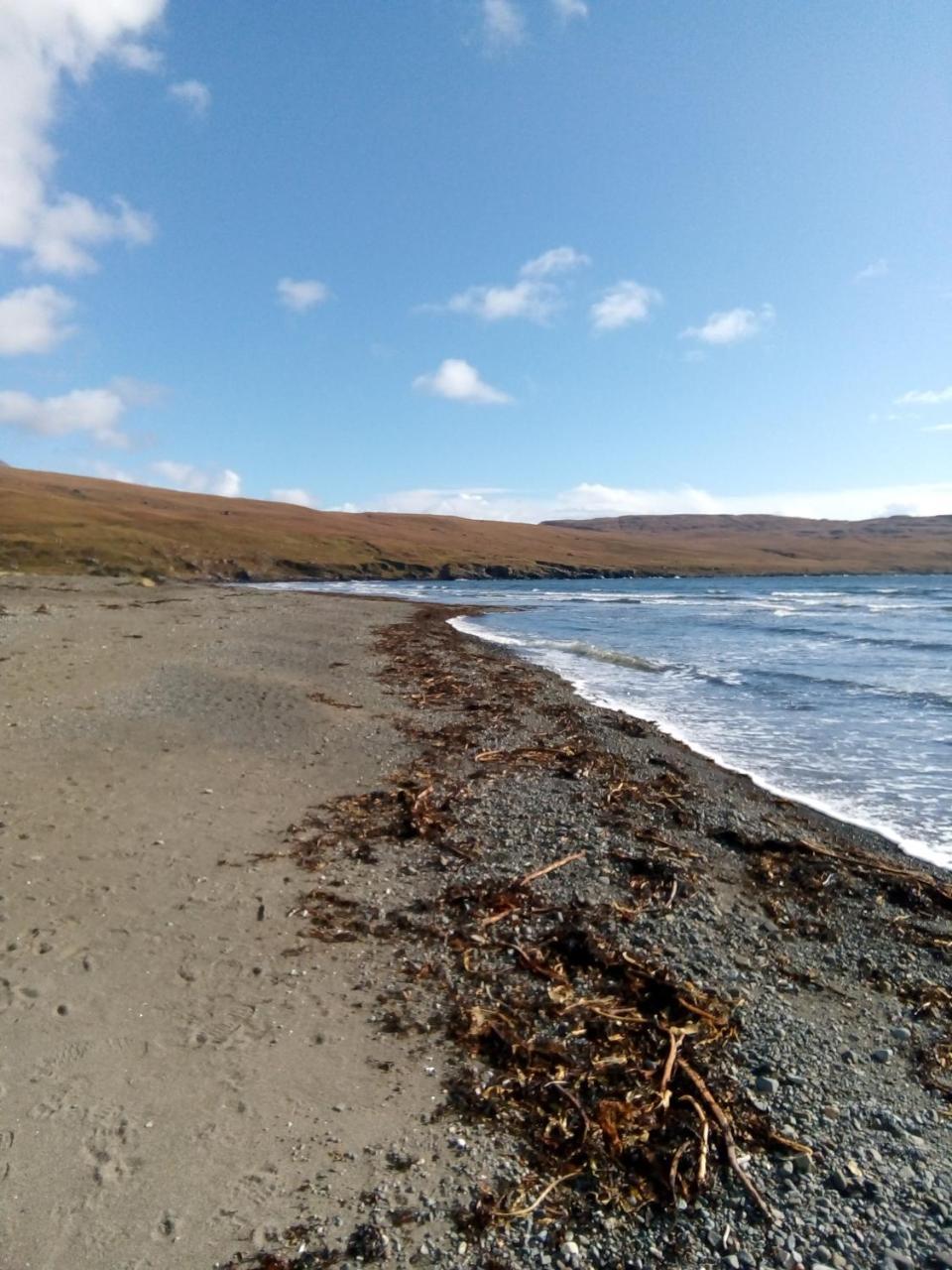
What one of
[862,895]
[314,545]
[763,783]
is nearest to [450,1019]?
[862,895]

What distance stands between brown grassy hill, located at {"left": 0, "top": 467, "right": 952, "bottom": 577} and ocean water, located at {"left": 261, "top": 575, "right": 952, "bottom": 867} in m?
35.7

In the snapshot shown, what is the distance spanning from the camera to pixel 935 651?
27984 mm

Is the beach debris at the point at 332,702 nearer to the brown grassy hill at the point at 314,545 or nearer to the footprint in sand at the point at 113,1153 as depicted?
the footprint in sand at the point at 113,1153

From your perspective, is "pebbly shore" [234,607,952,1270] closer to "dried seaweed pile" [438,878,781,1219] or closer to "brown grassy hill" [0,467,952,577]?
"dried seaweed pile" [438,878,781,1219]

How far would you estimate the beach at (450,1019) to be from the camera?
3.43 metres

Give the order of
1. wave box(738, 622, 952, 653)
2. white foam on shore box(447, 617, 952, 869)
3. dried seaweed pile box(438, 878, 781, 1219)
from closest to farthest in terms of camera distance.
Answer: dried seaweed pile box(438, 878, 781, 1219) < white foam on shore box(447, 617, 952, 869) < wave box(738, 622, 952, 653)

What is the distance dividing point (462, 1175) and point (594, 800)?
20.2 feet

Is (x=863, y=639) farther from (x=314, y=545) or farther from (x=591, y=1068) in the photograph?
(x=314, y=545)

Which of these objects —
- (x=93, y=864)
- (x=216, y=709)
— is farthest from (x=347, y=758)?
(x=93, y=864)

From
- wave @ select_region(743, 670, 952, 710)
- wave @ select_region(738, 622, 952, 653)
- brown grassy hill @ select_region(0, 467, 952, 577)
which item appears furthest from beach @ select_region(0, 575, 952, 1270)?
brown grassy hill @ select_region(0, 467, 952, 577)

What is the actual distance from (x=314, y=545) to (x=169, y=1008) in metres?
83.4

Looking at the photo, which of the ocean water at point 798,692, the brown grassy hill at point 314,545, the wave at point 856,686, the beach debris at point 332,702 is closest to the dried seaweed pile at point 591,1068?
the ocean water at point 798,692

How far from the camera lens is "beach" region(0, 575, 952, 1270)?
11.3 ft

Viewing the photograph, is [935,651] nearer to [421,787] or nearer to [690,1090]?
[421,787]
